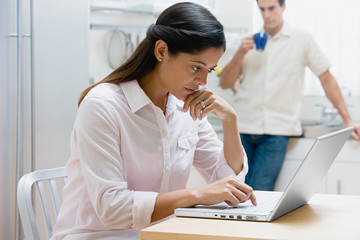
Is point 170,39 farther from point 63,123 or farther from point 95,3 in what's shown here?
point 95,3

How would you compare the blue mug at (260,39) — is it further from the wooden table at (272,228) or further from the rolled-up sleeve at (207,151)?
the wooden table at (272,228)

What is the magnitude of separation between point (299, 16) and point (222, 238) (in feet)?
9.41

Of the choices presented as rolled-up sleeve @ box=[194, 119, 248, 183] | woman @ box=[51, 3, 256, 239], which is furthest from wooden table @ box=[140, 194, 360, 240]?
rolled-up sleeve @ box=[194, 119, 248, 183]

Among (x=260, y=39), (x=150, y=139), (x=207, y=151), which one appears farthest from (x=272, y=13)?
(x=150, y=139)

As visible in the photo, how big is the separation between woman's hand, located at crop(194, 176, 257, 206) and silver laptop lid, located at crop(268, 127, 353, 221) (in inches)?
4.1

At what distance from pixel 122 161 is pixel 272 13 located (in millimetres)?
2215

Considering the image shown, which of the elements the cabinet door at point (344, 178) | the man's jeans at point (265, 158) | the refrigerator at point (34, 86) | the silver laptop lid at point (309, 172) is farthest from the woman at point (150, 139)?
the cabinet door at point (344, 178)

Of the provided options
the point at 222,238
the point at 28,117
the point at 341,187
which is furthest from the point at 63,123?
the point at 222,238

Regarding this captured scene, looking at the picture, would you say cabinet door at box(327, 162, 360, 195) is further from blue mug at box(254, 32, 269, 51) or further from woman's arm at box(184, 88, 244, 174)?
woman's arm at box(184, 88, 244, 174)

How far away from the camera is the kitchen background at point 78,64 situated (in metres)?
2.69

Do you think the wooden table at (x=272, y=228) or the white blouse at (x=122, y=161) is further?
the white blouse at (x=122, y=161)

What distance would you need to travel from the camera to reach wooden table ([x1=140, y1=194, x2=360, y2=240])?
1.11m

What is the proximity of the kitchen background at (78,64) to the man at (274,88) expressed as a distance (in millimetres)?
134

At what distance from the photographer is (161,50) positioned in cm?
159
